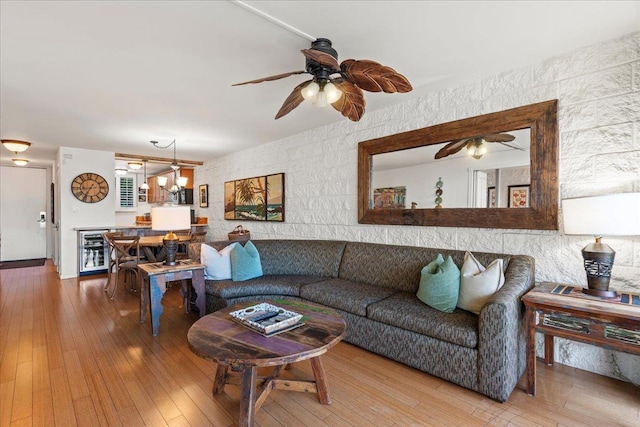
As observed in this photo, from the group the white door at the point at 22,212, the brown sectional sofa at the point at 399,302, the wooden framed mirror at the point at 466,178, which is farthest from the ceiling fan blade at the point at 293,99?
the white door at the point at 22,212

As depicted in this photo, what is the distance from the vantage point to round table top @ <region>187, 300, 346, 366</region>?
1501 mm

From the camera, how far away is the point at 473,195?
2.81m

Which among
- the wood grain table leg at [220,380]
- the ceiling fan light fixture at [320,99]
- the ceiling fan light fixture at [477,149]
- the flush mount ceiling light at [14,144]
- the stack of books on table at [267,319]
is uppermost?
the flush mount ceiling light at [14,144]

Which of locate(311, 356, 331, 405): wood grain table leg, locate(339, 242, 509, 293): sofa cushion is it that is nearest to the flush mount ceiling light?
locate(339, 242, 509, 293): sofa cushion

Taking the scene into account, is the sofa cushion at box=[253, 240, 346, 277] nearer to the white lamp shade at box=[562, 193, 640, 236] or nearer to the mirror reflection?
the mirror reflection

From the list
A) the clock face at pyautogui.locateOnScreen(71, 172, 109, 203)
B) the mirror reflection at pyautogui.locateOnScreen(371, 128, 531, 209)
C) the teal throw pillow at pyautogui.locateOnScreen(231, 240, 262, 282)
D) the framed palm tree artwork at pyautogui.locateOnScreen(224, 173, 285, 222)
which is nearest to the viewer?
the mirror reflection at pyautogui.locateOnScreen(371, 128, 531, 209)

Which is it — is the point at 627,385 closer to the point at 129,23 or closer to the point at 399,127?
the point at 399,127

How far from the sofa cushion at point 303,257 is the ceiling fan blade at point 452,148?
1.47 metres

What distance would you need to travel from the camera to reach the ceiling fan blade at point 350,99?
2143mm

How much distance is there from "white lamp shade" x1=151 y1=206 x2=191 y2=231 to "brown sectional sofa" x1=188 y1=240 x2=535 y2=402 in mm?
562

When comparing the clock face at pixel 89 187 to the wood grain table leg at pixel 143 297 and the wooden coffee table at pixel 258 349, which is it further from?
the wooden coffee table at pixel 258 349

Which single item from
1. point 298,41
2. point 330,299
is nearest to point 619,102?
point 298,41

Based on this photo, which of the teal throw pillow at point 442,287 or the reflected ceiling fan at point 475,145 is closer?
the teal throw pillow at point 442,287

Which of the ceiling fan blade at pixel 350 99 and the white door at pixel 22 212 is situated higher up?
the ceiling fan blade at pixel 350 99
